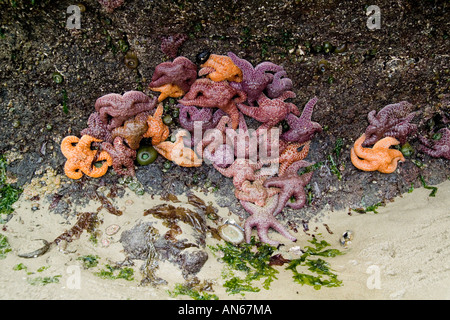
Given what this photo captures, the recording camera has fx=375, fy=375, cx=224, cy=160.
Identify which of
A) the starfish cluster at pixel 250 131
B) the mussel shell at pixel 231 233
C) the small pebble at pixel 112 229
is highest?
the starfish cluster at pixel 250 131

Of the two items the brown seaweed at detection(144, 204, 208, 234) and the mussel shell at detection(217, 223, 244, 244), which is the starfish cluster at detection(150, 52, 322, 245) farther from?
the brown seaweed at detection(144, 204, 208, 234)

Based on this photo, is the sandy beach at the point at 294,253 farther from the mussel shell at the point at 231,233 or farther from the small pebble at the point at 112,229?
the mussel shell at the point at 231,233

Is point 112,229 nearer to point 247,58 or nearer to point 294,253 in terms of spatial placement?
point 294,253

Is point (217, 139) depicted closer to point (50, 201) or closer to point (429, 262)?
point (50, 201)

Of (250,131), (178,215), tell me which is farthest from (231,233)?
(250,131)
